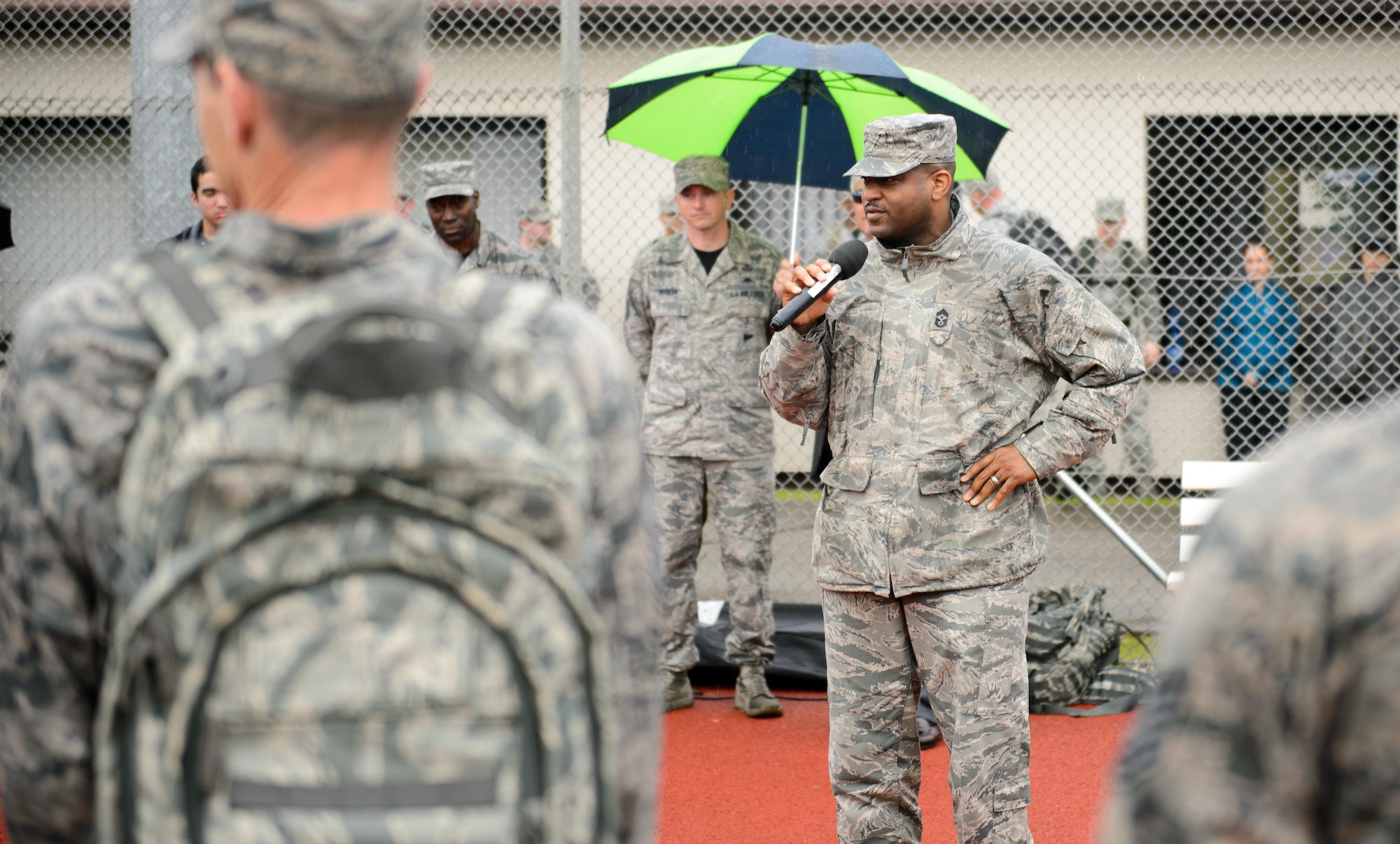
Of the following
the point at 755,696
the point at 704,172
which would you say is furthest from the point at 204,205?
the point at 755,696

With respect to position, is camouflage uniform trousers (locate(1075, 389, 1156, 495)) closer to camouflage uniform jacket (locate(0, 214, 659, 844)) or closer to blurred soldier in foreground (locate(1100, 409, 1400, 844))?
camouflage uniform jacket (locate(0, 214, 659, 844))

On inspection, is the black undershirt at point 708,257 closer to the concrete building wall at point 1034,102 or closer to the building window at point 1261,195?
the concrete building wall at point 1034,102

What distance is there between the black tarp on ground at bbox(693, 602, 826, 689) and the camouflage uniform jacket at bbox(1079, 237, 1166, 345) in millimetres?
2809

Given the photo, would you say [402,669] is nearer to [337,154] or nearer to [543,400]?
[543,400]

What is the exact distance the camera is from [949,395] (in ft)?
10.8

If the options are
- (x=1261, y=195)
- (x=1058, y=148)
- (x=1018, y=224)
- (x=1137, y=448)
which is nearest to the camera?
(x=1018, y=224)

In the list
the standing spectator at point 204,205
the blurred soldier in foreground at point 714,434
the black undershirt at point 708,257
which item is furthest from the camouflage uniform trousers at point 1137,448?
the standing spectator at point 204,205

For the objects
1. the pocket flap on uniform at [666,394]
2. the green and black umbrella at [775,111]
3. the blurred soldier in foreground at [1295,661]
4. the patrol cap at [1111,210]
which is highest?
the green and black umbrella at [775,111]

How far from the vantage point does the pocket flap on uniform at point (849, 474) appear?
336cm

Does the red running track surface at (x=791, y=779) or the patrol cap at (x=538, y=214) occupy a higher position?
the patrol cap at (x=538, y=214)

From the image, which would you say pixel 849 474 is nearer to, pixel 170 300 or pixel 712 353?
pixel 712 353

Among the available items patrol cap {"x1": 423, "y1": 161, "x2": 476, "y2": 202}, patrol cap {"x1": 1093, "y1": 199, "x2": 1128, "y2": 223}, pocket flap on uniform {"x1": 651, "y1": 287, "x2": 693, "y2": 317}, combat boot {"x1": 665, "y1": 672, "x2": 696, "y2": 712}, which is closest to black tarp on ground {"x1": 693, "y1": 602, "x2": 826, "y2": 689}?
combat boot {"x1": 665, "y1": 672, "x2": 696, "y2": 712}

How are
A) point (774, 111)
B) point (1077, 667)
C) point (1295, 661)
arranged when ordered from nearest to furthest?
point (1295, 661)
point (774, 111)
point (1077, 667)

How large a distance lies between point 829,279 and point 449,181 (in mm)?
2428
